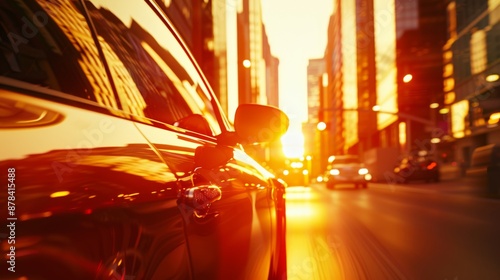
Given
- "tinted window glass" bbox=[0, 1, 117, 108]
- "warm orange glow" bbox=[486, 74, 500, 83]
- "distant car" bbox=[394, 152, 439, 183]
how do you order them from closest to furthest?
1. "tinted window glass" bbox=[0, 1, 117, 108]
2. "warm orange glow" bbox=[486, 74, 500, 83]
3. "distant car" bbox=[394, 152, 439, 183]

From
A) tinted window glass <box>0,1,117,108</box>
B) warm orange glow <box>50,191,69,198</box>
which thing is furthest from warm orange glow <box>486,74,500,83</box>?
warm orange glow <box>50,191,69,198</box>

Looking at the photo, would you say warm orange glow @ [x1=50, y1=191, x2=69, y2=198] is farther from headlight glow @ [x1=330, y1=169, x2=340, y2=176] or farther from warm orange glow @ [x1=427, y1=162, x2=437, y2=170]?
warm orange glow @ [x1=427, y1=162, x2=437, y2=170]

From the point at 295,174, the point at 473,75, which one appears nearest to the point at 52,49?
the point at 295,174

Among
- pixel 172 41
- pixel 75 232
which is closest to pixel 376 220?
pixel 172 41

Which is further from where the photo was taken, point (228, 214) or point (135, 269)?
point (228, 214)

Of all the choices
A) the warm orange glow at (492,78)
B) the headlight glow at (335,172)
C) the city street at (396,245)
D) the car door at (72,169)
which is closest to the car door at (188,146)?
the car door at (72,169)

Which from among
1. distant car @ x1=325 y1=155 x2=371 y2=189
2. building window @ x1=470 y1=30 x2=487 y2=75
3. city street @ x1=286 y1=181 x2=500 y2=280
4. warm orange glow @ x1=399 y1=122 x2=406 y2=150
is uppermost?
building window @ x1=470 y1=30 x2=487 y2=75

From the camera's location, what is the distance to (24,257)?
83cm

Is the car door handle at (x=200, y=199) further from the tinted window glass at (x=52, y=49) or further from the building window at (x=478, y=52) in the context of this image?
the building window at (x=478, y=52)

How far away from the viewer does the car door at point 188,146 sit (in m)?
1.65

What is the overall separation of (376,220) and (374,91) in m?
68.4

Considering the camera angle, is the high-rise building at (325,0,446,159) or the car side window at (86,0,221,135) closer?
the car side window at (86,0,221,135)

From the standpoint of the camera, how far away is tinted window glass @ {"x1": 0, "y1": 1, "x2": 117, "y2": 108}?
43.9 inches

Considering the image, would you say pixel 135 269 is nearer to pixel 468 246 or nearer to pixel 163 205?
pixel 163 205
